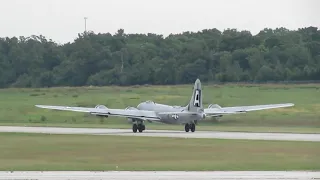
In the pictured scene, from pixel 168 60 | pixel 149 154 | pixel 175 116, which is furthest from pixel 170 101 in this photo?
pixel 149 154

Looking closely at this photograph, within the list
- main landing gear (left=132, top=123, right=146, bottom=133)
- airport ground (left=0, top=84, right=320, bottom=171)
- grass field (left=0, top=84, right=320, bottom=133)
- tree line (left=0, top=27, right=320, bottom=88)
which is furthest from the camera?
tree line (left=0, top=27, right=320, bottom=88)

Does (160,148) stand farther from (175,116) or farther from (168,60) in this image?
(168,60)

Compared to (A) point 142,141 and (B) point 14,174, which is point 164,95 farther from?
(B) point 14,174

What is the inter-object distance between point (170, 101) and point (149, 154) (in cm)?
6962

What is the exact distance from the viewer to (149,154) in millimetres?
53500

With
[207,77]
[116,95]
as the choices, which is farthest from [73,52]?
[116,95]

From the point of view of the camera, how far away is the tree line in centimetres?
15775

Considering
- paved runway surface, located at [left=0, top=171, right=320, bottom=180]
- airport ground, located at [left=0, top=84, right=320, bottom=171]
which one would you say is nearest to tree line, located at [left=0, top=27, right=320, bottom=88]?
airport ground, located at [left=0, top=84, right=320, bottom=171]

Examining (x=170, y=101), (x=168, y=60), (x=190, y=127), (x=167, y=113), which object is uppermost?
(x=168, y=60)

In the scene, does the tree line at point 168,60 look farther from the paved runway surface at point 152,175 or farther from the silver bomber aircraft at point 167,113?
the paved runway surface at point 152,175

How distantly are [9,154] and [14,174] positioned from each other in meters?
14.6

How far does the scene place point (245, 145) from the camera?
6031 cm

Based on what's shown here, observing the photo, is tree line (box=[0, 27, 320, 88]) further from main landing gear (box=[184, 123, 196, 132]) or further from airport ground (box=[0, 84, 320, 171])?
main landing gear (box=[184, 123, 196, 132])

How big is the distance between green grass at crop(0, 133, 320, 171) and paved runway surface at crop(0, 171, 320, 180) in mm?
2809
